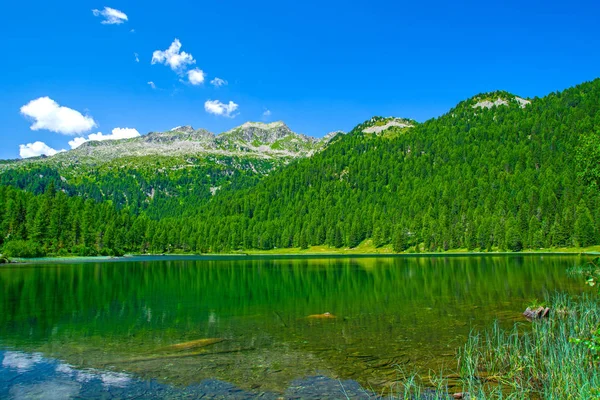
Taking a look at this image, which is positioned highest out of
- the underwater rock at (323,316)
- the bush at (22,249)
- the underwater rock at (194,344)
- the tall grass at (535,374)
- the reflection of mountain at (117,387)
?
the bush at (22,249)

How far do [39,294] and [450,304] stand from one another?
43.6 metres

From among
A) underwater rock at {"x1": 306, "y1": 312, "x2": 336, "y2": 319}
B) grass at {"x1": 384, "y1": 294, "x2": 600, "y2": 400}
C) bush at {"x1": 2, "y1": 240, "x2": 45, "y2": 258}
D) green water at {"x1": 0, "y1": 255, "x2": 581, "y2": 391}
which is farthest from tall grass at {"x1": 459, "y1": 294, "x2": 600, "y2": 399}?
bush at {"x1": 2, "y1": 240, "x2": 45, "y2": 258}

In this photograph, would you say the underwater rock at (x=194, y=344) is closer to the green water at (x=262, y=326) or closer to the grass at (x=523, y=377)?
the green water at (x=262, y=326)

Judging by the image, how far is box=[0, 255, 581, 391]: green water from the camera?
735 inches

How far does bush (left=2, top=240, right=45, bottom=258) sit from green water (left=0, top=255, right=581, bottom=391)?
265 feet

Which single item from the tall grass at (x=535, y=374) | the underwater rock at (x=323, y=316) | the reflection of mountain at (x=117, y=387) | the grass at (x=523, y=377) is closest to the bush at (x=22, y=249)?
the underwater rock at (x=323, y=316)

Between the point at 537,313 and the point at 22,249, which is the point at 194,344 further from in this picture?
the point at 22,249

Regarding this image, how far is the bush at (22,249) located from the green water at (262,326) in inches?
3182

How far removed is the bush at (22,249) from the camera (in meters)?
115

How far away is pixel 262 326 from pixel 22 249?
123 meters

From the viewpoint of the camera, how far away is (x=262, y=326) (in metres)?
28.3

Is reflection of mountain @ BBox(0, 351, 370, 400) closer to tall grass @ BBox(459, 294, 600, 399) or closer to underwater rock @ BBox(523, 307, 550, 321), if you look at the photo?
tall grass @ BBox(459, 294, 600, 399)

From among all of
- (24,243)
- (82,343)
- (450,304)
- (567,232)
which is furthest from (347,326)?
(567,232)

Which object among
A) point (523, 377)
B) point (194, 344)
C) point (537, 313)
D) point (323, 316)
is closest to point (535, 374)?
point (523, 377)
